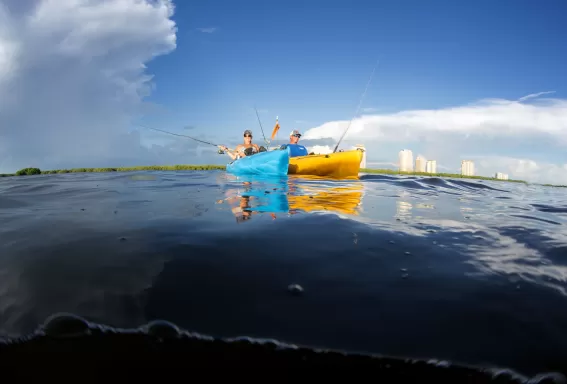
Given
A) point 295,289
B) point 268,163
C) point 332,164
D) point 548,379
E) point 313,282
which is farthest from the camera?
point 332,164

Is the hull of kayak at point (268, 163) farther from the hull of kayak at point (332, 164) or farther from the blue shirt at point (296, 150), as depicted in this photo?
the blue shirt at point (296, 150)

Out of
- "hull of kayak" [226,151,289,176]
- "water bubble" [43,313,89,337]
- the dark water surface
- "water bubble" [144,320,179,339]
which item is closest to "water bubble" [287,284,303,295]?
the dark water surface

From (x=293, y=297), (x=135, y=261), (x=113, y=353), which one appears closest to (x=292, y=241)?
(x=293, y=297)

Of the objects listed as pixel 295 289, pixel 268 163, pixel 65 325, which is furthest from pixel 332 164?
pixel 65 325

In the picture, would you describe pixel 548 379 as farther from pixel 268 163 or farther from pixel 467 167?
pixel 467 167

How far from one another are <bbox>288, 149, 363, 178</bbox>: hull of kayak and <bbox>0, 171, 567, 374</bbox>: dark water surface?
1307cm

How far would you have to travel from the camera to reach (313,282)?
285 centimetres

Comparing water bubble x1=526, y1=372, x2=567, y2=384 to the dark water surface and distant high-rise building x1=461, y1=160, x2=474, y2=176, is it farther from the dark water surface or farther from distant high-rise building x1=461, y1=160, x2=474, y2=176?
distant high-rise building x1=461, y1=160, x2=474, y2=176

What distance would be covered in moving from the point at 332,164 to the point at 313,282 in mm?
15518

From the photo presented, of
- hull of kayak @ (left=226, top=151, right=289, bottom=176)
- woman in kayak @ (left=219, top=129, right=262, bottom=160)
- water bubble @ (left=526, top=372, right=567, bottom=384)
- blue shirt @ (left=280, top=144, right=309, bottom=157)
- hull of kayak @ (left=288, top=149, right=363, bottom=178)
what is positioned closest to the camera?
water bubble @ (left=526, top=372, right=567, bottom=384)

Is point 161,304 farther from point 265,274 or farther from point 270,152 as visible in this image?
point 270,152

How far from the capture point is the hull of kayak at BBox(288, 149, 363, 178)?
17969 mm

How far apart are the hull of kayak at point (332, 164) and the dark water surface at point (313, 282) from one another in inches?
515

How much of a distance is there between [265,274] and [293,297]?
48 cm
